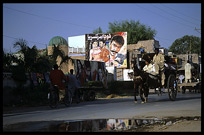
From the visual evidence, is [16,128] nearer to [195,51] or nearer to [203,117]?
[203,117]

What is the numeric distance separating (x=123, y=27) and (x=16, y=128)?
68567mm

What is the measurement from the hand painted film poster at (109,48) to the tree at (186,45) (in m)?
33.1

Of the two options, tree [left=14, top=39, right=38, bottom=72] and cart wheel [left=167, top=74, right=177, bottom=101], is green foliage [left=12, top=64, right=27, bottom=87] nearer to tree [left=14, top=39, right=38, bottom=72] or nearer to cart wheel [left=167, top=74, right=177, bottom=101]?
tree [left=14, top=39, right=38, bottom=72]

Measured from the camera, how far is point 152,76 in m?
14.6

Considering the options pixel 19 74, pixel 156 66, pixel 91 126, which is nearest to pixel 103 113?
pixel 91 126

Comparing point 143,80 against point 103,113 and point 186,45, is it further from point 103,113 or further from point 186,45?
point 186,45

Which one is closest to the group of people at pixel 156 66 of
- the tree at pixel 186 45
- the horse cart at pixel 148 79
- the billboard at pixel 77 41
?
the horse cart at pixel 148 79

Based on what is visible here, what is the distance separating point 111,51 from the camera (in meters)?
51.8

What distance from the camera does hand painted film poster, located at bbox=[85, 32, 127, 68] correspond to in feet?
166

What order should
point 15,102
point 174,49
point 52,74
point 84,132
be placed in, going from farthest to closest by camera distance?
1. point 174,49
2. point 15,102
3. point 52,74
4. point 84,132

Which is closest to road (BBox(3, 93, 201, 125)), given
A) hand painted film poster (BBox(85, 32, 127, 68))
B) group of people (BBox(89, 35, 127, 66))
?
hand painted film poster (BBox(85, 32, 127, 68))

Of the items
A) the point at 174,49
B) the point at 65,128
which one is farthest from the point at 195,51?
the point at 65,128

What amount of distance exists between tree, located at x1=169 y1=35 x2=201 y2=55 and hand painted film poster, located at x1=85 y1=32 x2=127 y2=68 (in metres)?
33.1

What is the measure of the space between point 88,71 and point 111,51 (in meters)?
15.5
